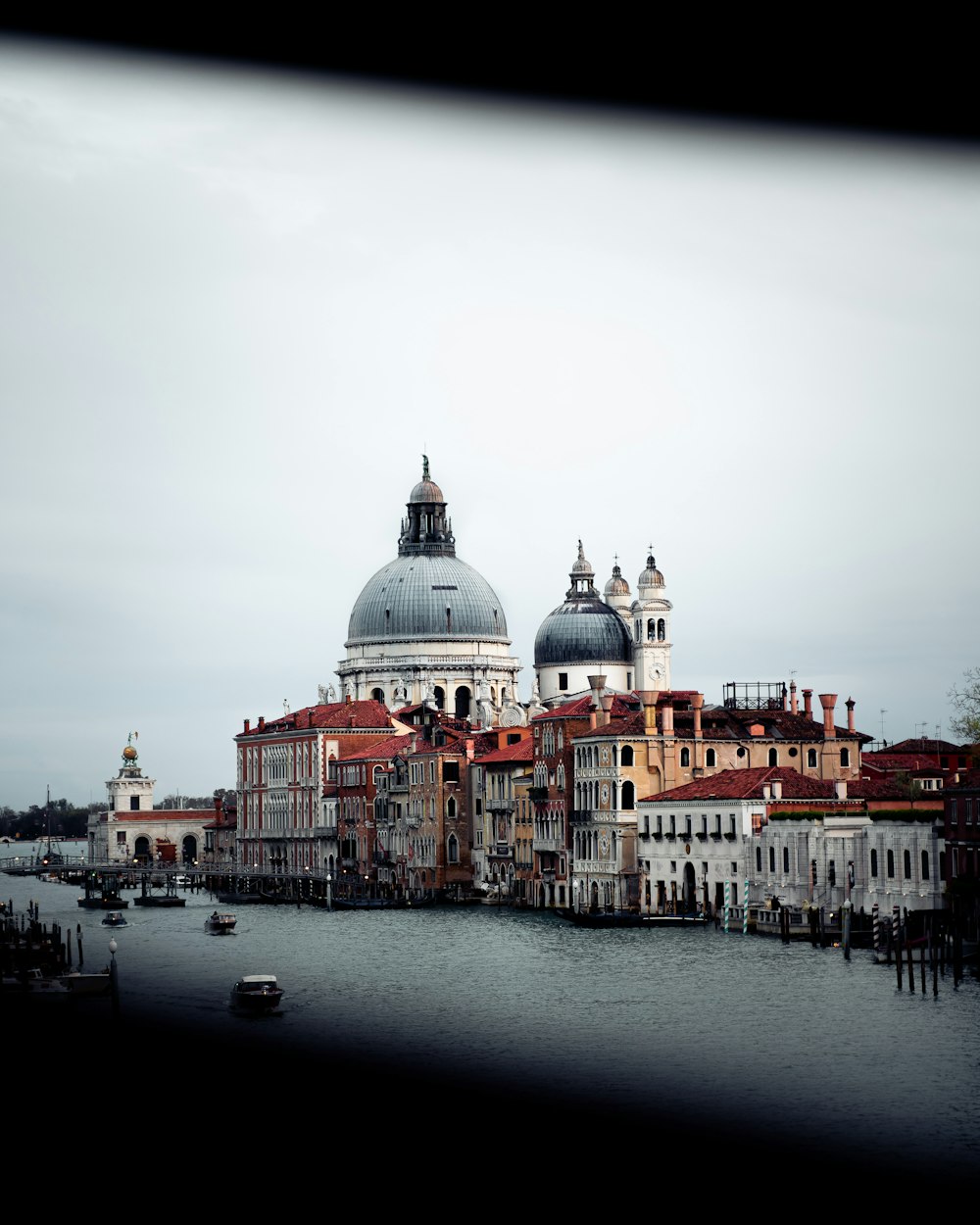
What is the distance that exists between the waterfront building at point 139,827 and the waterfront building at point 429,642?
21.9 meters

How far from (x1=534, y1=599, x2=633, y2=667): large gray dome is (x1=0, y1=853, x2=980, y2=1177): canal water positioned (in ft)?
129

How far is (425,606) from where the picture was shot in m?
107

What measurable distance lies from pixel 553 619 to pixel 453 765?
1885cm

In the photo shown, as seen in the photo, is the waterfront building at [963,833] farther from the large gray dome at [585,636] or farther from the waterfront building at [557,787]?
the large gray dome at [585,636]

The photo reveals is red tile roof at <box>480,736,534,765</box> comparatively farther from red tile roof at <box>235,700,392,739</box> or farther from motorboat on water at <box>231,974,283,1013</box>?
motorboat on water at <box>231,974,283,1013</box>

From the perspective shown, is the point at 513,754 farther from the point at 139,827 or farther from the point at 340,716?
the point at 139,827

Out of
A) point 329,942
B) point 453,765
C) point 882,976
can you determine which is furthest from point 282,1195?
point 453,765

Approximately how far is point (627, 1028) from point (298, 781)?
62.8 m

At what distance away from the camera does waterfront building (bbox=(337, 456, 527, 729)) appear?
106 metres

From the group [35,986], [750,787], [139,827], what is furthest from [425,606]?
[35,986]

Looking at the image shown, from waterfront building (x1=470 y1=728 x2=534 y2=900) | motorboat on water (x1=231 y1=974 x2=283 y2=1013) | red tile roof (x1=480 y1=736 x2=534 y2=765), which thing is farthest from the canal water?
red tile roof (x1=480 y1=736 x2=534 y2=765)

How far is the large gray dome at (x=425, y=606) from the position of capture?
107 metres

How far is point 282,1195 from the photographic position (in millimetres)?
21750

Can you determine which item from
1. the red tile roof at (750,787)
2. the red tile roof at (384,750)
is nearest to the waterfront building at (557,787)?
the red tile roof at (750,787)
